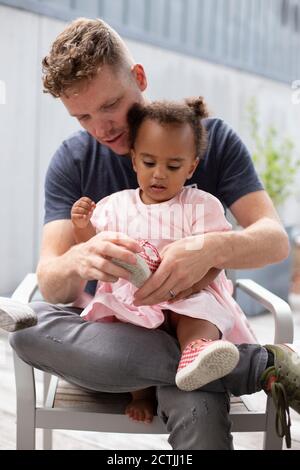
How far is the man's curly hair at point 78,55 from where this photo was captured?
1051mm

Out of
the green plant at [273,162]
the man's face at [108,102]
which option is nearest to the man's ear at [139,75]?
the man's face at [108,102]

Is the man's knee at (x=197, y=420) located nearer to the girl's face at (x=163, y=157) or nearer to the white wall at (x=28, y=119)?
the girl's face at (x=163, y=157)

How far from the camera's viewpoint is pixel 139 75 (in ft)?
3.95

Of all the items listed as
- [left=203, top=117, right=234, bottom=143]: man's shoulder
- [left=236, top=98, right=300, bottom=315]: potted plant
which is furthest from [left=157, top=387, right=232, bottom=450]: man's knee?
[left=236, top=98, right=300, bottom=315]: potted plant

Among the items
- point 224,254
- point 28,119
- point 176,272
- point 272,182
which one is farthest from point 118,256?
point 272,182

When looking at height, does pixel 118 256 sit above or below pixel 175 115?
below

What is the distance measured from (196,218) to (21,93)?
1.55 m

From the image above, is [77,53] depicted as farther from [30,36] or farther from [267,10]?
[267,10]

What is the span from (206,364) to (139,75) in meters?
0.66

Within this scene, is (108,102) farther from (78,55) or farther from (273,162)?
(273,162)

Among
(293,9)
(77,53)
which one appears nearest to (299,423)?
(77,53)

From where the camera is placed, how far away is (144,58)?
2.61 meters

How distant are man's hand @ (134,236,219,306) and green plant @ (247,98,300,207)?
239cm

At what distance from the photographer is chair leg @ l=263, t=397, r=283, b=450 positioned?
1.01m
